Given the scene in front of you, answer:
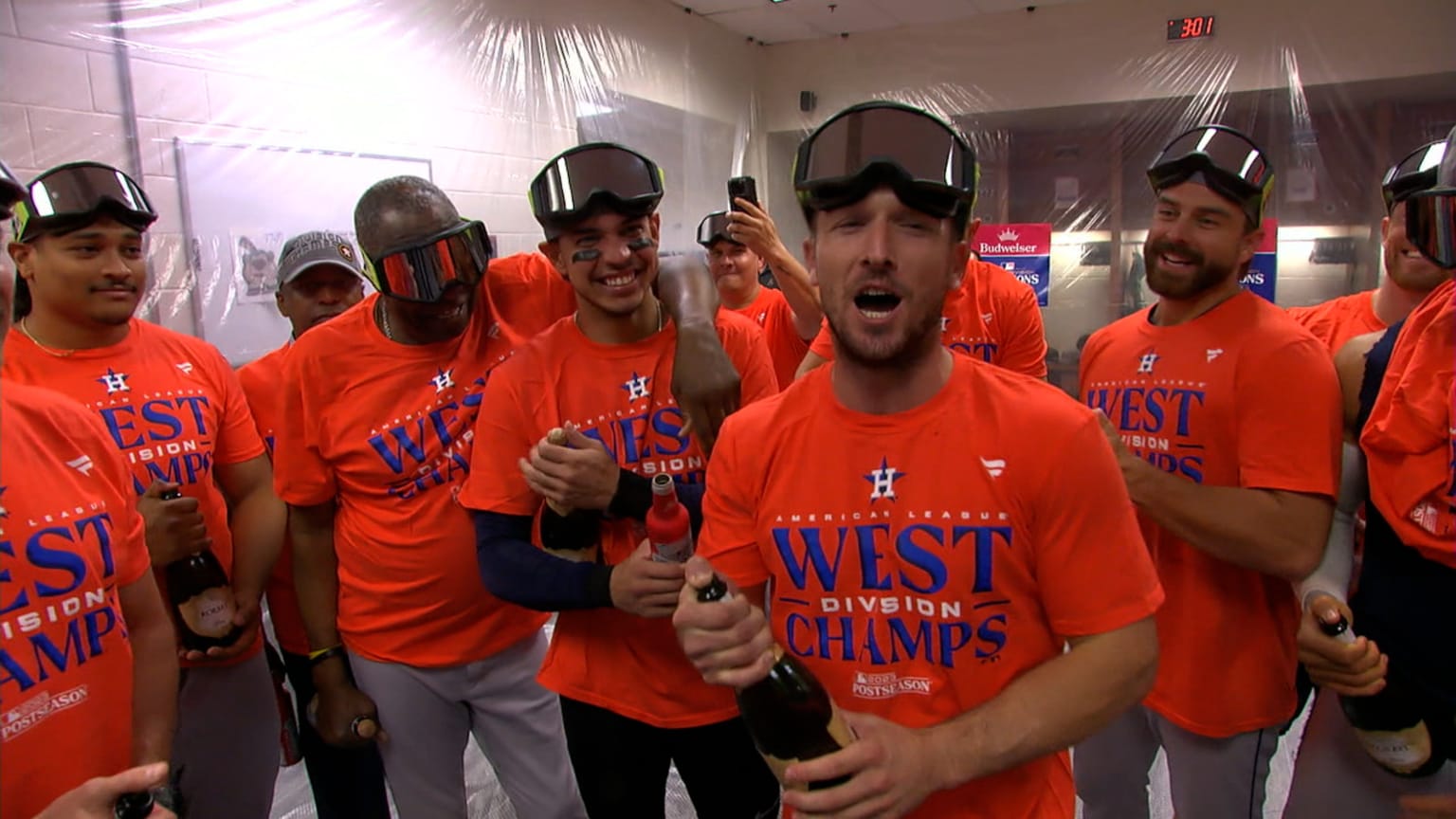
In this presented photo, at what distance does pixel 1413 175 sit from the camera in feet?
7.38

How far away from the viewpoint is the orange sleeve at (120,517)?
131 centimetres

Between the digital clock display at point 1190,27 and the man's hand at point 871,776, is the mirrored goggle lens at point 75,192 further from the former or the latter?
the digital clock display at point 1190,27

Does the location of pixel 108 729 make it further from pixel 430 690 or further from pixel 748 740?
pixel 748 740

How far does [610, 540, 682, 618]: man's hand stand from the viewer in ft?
4.64

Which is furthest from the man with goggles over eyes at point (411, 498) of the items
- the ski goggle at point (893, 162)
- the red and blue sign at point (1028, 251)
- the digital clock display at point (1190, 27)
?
the digital clock display at point (1190, 27)

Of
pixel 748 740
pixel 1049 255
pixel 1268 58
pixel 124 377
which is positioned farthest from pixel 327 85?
pixel 1268 58

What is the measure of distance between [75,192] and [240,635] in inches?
43.2

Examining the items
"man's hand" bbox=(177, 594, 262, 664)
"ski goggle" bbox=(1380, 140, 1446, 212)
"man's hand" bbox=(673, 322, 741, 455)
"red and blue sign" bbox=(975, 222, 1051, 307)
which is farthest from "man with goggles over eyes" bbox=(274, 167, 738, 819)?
"red and blue sign" bbox=(975, 222, 1051, 307)

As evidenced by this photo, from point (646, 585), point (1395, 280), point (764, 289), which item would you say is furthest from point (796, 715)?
point (764, 289)

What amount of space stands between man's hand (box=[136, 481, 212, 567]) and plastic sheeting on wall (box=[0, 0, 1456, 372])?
1550 mm

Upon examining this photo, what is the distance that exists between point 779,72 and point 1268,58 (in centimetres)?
357

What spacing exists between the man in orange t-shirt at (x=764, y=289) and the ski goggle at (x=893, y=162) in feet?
0.91

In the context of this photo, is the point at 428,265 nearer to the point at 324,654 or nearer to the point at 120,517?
the point at 120,517

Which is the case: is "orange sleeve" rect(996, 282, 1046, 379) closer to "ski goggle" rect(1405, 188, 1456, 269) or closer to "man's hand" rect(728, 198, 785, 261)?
"man's hand" rect(728, 198, 785, 261)
